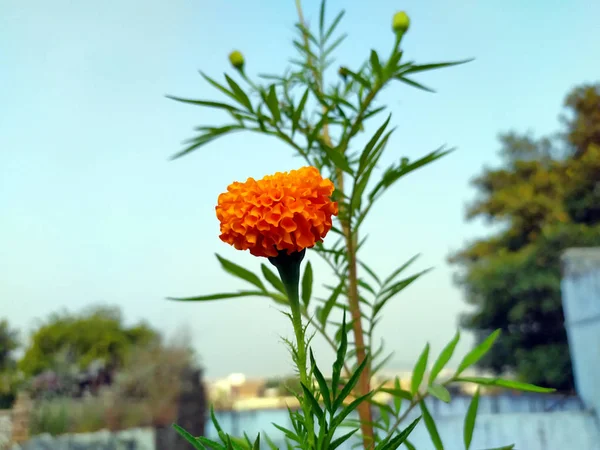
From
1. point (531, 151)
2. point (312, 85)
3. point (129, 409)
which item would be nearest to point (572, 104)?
point (531, 151)

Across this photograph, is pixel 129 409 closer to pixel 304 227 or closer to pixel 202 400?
pixel 202 400

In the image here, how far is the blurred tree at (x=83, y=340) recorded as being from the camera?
1034cm

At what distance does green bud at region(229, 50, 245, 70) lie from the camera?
2.41 ft

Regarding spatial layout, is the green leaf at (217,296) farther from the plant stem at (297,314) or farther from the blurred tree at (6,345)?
the blurred tree at (6,345)

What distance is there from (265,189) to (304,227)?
1.5 inches

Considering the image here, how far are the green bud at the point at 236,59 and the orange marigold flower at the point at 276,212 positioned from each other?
36 cm

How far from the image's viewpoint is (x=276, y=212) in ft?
1.30

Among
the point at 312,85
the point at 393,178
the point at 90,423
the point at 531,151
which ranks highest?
the point at 531,151

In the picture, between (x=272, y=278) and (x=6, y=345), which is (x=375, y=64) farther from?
(x=6, y=345)

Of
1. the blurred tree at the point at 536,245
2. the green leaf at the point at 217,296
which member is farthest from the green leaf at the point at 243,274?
the blurred tree at the point at 536,245

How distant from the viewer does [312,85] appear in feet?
2.54

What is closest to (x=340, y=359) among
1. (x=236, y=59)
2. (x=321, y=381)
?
(x=321, y=381)

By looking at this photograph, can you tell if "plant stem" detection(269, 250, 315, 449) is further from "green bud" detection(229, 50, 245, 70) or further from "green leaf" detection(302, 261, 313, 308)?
"green bud" detection(229, 50, 245, 70)

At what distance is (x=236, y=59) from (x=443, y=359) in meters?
0.45
